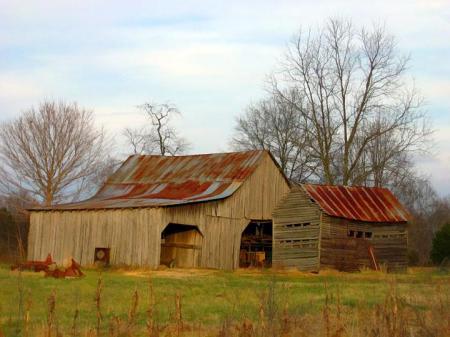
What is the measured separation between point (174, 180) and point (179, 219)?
5.76 meters

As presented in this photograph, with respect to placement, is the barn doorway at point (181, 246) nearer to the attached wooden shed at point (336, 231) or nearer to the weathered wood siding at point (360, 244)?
the attached wooden shed at point (336, 231)

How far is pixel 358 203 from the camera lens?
3572 centimetres

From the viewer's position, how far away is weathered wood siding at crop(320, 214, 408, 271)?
3294cm

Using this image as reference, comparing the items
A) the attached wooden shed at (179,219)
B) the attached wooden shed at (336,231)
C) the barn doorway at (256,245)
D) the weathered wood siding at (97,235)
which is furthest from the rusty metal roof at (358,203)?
the weathered wood siding at (97,235)

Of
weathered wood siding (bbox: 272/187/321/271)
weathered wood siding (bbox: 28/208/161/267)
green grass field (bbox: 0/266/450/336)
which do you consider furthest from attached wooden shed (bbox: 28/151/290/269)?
green grass field (bbox: 0/266/450/336)

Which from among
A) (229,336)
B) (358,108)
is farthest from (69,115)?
(229,336)

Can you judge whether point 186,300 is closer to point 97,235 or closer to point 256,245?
point 97,235

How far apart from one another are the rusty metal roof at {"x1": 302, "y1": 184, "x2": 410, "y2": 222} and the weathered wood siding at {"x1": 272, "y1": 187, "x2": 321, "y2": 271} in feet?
2.16

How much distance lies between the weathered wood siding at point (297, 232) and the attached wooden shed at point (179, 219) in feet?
3.23

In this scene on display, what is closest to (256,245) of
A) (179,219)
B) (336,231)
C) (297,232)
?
(297,232)

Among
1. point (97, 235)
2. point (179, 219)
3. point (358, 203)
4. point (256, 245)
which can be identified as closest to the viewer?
point (179, 219)

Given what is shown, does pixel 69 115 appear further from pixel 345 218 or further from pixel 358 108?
pixel 345 218

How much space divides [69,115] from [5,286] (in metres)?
35.6

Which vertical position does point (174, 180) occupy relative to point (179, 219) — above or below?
above
